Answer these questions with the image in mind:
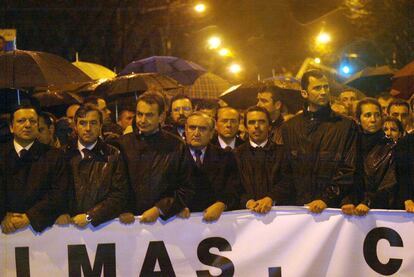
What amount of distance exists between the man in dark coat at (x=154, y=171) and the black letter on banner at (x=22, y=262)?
2.64ft

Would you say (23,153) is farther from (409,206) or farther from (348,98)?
(348,98)

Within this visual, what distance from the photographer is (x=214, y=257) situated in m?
6.44

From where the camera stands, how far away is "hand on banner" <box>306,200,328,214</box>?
252 inches

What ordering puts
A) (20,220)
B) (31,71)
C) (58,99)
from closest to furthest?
(20,220)
(31,71)
(58,99)

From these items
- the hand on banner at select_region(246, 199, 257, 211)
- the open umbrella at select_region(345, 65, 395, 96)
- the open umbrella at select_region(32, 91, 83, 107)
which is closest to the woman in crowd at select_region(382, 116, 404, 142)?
the hand on banner at select_region(246, 199, 257, 211)

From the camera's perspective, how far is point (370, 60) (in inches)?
945

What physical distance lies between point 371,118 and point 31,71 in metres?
3.53

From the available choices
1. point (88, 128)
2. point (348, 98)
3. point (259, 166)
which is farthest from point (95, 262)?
point (348, 98)

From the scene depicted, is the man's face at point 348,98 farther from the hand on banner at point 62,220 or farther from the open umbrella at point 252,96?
the hand on banner at point 62,220

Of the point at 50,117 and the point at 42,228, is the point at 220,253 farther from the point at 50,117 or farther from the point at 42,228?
the point at 50,117

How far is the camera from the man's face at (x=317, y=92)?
7125 millimetres

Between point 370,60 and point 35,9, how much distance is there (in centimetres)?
987

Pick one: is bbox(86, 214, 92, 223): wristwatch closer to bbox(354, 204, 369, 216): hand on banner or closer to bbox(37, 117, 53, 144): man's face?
bbox(37, 117, 53, 144): man's face

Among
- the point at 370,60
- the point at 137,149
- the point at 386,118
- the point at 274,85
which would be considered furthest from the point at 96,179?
the point at 370,60
